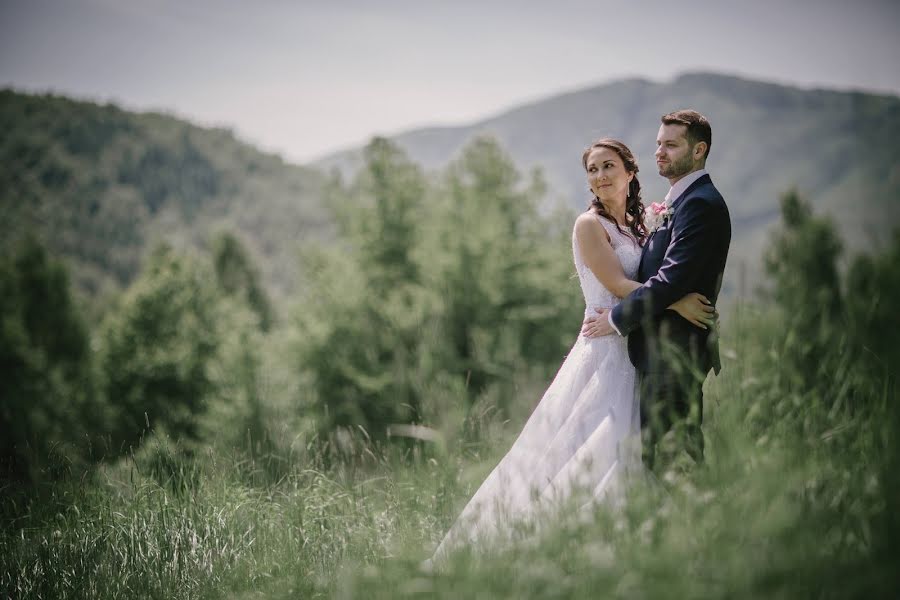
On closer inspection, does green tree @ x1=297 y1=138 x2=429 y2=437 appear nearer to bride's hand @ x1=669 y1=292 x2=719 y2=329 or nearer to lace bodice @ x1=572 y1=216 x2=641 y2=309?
lace bodice @ x1=572 y1=216 x2=641 y2=309

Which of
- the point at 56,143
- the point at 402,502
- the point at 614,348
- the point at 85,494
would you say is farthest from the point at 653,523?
the point at 56,143

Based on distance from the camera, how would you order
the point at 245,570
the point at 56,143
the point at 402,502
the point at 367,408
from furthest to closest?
the point at 56,143 → the point at 367,408 → the point at 402,502 → the point at 245,570

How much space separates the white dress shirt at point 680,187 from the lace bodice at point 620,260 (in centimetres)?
26

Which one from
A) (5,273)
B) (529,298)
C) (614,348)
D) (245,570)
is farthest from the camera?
(5,273)

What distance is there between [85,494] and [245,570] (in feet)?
4.69

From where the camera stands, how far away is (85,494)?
3869 mm

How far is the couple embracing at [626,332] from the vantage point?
3.08 metres

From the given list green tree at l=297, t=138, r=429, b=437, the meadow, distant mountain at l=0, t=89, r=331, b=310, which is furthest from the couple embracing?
distant mountain at l=0, t=89, r=331, b=310

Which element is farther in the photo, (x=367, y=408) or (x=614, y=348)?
(x=367, y=408)

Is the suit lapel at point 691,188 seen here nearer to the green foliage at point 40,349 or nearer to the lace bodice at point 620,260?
the lace bodice at point 620,260

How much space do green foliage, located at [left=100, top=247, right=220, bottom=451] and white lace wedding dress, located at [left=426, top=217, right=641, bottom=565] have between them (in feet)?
83.8

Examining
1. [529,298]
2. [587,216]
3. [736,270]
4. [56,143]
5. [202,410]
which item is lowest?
[202,410]

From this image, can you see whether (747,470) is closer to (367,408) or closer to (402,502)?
(402,502)

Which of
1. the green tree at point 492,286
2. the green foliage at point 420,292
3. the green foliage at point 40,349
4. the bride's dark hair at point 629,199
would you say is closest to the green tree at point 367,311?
the green foliage at point 420,292
